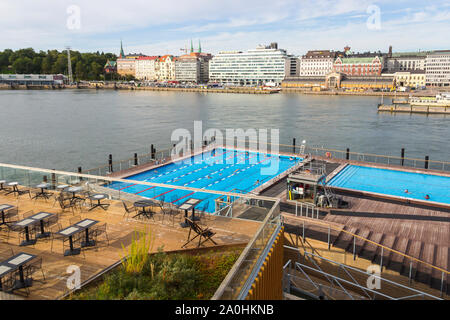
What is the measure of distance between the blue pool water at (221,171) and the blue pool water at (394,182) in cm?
474

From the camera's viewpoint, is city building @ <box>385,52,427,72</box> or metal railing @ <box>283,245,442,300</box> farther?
city building @ <box>385,52,427,72</box>

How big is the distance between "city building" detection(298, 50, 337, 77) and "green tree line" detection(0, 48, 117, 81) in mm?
113727

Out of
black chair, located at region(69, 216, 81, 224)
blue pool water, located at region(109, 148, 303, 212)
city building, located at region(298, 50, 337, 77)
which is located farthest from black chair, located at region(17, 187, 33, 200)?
city building, located at region(298, 50, 337, 77)

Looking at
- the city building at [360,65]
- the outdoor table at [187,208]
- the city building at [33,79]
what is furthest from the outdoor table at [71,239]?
the city building at [33,79]

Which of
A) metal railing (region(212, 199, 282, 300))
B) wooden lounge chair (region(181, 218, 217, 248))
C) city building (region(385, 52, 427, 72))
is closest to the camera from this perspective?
Result: metal railing (region(212, 199, 282, 300))

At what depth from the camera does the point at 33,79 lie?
16900 cm

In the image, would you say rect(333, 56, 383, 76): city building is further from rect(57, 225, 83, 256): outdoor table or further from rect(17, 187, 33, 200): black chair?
rect(57, 225, 83, 256): outdoor table

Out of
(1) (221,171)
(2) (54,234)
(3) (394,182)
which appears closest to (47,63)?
(1) (221,171)

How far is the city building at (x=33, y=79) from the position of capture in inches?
6452

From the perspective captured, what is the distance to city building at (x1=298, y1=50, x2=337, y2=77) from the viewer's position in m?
185
